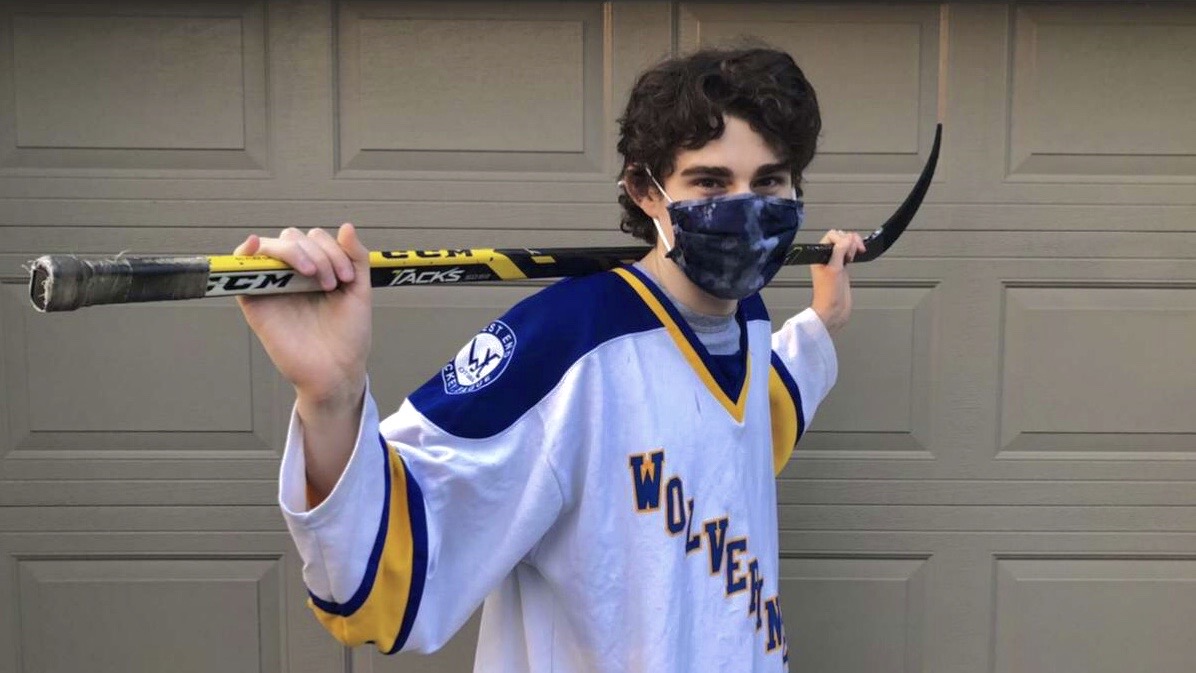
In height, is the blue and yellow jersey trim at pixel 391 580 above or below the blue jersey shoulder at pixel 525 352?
below

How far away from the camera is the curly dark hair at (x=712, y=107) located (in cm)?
173

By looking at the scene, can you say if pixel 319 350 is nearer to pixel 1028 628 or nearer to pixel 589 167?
pixel 589 167

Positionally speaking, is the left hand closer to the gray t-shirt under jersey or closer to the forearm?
the gray t-shirt under jersey

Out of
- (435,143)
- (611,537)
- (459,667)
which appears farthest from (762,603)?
(435,143)

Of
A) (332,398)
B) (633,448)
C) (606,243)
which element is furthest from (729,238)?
(606,243)

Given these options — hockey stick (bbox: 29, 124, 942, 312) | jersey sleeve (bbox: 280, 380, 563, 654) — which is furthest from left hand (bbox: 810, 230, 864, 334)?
jersey sleeve (bbox: 280, 380, 563, 654)

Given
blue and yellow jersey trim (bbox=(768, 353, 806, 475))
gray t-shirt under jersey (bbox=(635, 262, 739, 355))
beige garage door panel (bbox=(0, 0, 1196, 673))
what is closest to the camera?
gray t-shirt under jersey (bbox=(635, 262, 739, 355))

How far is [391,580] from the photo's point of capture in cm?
143

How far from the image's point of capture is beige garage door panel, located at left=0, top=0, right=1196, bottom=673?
2551 mm

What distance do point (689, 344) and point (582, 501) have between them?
0.98 ft

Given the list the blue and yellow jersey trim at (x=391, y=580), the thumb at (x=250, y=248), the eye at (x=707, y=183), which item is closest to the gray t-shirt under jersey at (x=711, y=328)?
the eye at (x=707, y=183)

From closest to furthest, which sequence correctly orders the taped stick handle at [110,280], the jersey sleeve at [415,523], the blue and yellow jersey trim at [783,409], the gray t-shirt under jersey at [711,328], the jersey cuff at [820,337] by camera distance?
the taped stick handle at [110,280]
the jersey sleeve at [415,523]
the gray t-shirt under jersey at [711,328]
the blue and yellow jersey trim at [783,409]
the jersey cuff at [820,337]

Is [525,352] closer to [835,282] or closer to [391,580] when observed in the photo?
[391,580]

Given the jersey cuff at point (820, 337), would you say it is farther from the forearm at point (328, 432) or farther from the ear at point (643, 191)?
the forearm at point (328, 432)
